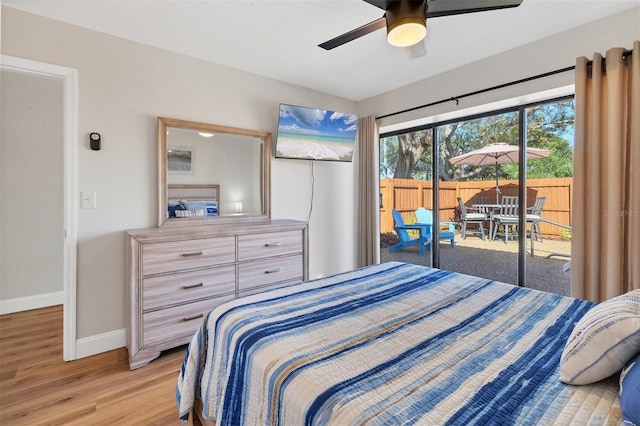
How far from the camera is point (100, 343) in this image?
7.57 ft

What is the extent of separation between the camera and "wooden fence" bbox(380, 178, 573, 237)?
8.70ft

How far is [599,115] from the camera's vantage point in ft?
6.82

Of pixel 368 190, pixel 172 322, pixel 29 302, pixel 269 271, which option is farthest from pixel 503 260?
pixel 29 302

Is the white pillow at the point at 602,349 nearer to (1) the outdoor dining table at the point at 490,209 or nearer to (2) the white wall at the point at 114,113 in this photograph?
(1) the outdoor dining table at the point at 490,209

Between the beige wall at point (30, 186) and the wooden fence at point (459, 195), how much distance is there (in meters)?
3.87

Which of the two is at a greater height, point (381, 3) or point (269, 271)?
point (381, 3)

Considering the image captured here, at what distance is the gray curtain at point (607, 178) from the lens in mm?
1961

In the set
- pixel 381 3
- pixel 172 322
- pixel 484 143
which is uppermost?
pixel 381 3

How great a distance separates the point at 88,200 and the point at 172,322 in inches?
45.0

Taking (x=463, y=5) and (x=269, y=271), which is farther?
(x=269, y=271)

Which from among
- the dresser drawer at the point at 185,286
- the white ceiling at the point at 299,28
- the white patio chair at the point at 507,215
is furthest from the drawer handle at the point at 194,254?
the white patio chair at the point at 507,215

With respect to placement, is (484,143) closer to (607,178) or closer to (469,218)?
(469,218)

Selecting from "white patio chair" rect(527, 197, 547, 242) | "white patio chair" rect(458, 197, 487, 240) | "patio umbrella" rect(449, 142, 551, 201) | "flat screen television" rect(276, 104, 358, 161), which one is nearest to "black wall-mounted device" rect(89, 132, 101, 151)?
"flat screen television" rect(276, 104, 358, 161)

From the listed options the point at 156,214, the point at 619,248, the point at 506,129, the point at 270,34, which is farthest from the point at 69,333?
the point at 506,129
